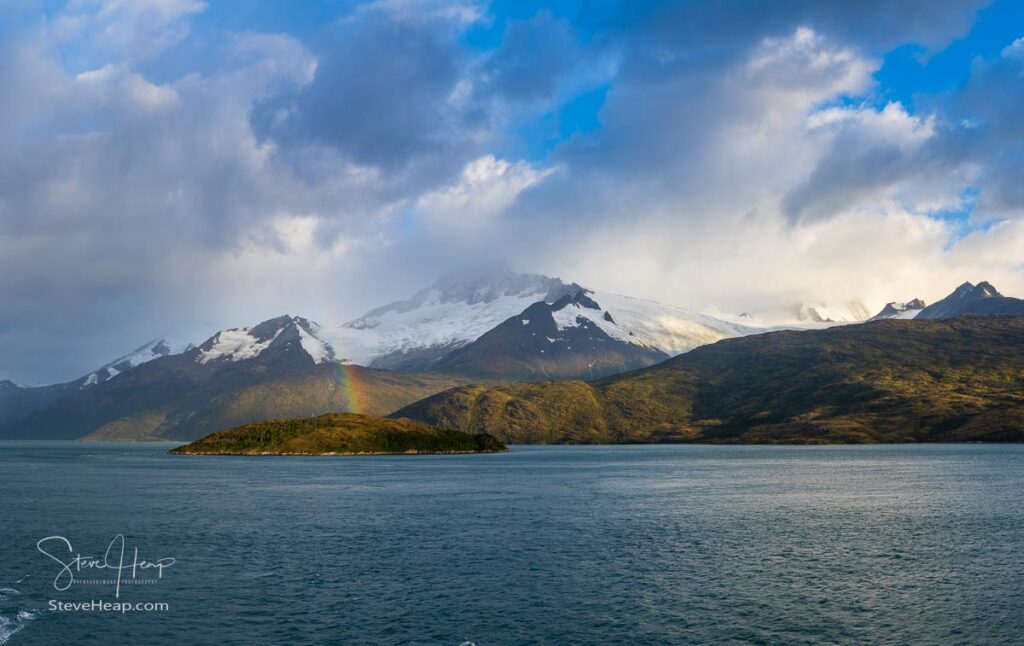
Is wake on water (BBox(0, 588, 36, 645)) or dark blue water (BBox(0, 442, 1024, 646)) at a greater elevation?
wake on water (BBox(0, 588, 36, 645))

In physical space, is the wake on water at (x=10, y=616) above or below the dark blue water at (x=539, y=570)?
above

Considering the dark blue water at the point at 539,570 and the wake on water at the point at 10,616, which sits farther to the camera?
the dark blue water at the point at 539,570

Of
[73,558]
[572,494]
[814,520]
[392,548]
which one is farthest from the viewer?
[572,494]

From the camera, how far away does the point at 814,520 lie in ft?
375

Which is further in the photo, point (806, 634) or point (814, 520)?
point (814, 520)

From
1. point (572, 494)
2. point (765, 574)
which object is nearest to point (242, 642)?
point (765, 574)

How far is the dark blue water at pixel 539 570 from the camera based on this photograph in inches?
2249

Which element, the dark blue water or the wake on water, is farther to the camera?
the dark blue water

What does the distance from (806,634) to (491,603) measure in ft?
78.4

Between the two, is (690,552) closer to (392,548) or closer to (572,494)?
(392,548)

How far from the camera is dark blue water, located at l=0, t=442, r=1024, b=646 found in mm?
57125

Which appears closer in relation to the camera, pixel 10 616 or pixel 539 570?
pixel 10 616

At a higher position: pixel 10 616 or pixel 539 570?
pixel 10 616

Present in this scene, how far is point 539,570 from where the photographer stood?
7825 cm
